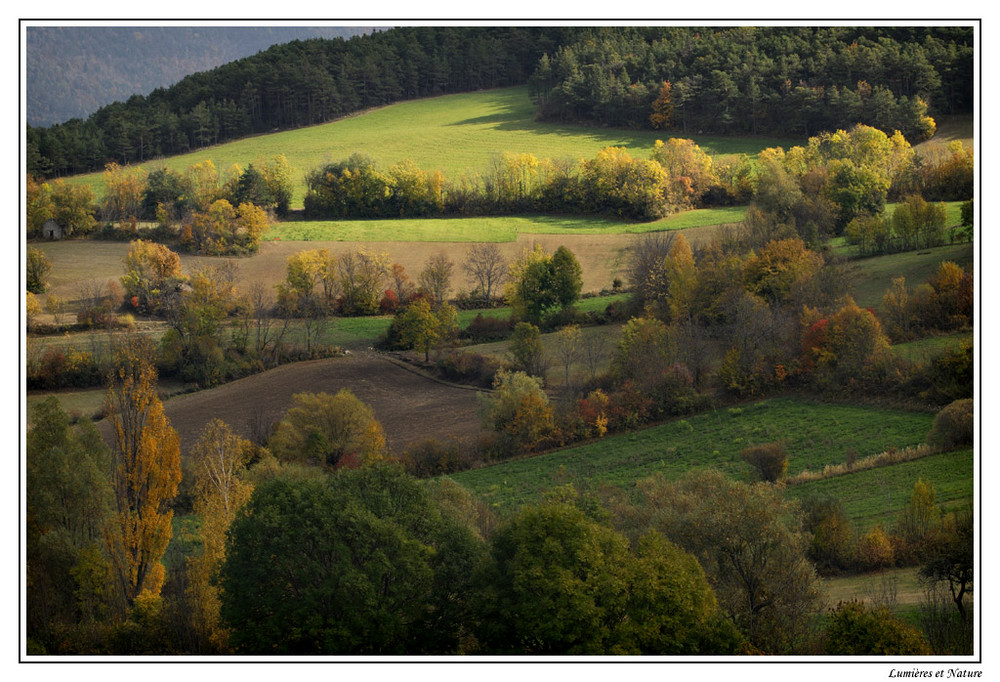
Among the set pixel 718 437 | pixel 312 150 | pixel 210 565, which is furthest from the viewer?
pixel 312 150

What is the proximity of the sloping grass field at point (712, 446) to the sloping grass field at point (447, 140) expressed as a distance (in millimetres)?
13870

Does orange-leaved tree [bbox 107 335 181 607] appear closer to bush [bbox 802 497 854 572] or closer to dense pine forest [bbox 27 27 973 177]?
dense pine forest [bbox 27 27 973 177]

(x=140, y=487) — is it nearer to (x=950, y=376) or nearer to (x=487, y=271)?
(x=487, y=271)

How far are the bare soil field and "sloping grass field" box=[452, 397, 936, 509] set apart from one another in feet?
10.5

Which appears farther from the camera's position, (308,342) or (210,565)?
(308,342)

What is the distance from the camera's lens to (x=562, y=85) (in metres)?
48.6

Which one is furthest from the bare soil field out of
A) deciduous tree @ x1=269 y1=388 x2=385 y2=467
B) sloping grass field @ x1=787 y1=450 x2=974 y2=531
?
sloping grass field @ x1=787 y1=450 x2=974 y2=531

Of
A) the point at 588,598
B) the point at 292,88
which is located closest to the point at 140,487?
the point at 588,598

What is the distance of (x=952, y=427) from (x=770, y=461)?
5541mm

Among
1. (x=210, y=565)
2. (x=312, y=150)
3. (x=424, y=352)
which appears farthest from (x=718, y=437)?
(x=312, y=150)

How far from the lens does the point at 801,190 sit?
4647 cm

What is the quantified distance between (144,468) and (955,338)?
1071 inches

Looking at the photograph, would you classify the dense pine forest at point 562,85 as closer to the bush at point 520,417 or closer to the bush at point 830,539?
the bush at point 520,417
